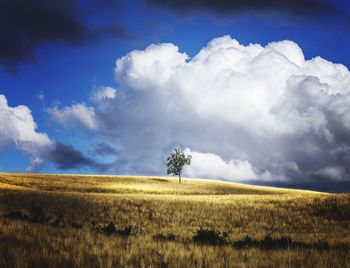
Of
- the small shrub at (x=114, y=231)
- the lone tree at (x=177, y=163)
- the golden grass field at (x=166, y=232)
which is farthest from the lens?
the lone tree at (x=177, y=163)

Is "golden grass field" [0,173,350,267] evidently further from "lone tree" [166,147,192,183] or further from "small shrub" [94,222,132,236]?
"lone tree" [166,147,192,183]

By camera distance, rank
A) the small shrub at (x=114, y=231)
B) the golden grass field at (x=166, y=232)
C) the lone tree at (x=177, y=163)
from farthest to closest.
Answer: the lone tree at (x=177, y=163)
the small shrub at (x=114, y=231)
the golden grass field at (x=166, y=232)

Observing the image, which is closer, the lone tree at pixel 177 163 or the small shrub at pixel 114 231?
the small shrub at pixel 114 231

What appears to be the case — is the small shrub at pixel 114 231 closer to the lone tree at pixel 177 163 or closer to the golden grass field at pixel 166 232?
A: the golden grass field at pixel 166 232

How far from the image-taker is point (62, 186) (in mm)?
65812

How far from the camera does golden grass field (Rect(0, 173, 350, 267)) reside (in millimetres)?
7254

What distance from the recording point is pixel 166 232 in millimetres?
17031

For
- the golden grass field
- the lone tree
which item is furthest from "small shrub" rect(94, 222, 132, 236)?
the lone tree

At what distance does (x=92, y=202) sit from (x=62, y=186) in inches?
1331

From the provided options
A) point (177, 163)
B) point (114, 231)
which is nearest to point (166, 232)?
point (114, 231)

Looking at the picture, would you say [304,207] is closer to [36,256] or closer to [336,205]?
[336,205]

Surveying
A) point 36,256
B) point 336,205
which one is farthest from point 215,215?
point 36,256

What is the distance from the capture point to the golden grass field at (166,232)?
725cm

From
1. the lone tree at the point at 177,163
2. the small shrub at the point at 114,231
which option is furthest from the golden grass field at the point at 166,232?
the lone tree at the point at 177,163
